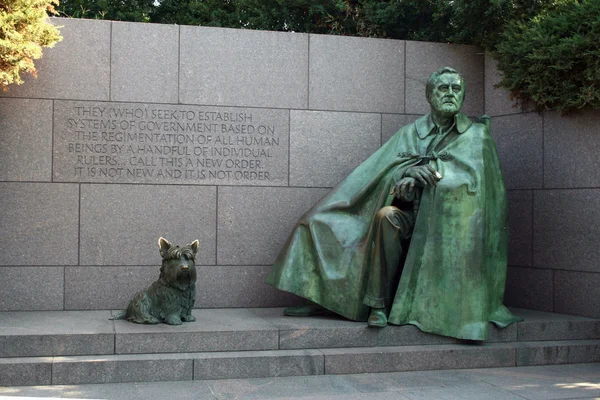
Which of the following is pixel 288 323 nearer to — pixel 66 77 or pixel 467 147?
pixel 467 147

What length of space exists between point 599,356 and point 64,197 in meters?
5.35

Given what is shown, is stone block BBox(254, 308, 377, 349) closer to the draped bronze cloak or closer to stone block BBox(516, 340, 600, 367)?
the draped bronze cloak

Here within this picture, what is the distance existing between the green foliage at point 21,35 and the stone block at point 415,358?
12.2ft

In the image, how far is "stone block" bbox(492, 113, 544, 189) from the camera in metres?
8.43

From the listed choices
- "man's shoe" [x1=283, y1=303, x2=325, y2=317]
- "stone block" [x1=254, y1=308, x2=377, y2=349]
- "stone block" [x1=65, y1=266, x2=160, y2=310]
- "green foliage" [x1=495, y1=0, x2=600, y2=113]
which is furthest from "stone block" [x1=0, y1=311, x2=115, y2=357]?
"green foliage" [x1=495, y1=0, x2=600, y2=113]

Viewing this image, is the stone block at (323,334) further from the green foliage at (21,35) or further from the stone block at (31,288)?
the green foliage at (21,35)

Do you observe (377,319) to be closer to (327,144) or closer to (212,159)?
(327,144)

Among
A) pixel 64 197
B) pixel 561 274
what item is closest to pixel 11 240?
pixel 64 197

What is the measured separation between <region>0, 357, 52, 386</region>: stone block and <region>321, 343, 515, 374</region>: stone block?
2229 mm

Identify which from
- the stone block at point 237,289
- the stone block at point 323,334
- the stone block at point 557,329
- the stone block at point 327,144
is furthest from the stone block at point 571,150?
the stone block at point 237,289

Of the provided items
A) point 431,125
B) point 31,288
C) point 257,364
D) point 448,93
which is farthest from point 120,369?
point 448,93

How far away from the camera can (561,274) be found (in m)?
8.12

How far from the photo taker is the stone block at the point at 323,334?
6.64 m

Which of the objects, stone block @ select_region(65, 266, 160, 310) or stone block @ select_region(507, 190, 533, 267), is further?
stone block @ select_region(507, 190, 533, 267)
